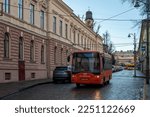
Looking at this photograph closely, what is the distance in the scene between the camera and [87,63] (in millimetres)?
26516

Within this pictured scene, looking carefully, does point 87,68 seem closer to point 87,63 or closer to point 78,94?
point 87,63

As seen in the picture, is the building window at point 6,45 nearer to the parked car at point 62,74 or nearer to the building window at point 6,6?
the building window at point 6,6

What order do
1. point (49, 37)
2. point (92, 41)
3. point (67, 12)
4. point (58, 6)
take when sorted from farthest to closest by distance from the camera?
point (92, 41) → point (67, 12) → point (58, 6) → point (49, 37)

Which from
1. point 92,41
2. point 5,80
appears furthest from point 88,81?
point 92,41

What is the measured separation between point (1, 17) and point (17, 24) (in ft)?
12.7

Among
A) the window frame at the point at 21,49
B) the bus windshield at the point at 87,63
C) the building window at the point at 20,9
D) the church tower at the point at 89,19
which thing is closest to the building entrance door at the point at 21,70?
the window frame at the point at 21,49

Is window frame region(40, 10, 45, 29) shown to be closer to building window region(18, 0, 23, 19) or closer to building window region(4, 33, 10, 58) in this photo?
building window region(18, 0, 23, 19)

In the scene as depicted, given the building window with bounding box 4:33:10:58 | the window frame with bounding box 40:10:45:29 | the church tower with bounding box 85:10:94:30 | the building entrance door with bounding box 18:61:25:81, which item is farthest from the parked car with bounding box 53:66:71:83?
the church tower with bounding box 85:10:94:30

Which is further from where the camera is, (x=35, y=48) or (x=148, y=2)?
(x=35, y=48)

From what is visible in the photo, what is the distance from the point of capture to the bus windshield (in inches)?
1039

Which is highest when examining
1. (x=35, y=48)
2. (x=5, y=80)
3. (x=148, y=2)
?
(x=148, y=2)

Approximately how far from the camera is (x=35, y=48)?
128ft

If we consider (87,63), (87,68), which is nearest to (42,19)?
(87,63)

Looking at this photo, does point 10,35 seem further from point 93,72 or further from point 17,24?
point 93,72
